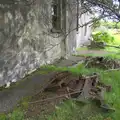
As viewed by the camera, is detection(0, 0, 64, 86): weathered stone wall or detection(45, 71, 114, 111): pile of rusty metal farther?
detection(0, 0, 64, 86): weathered stone wall

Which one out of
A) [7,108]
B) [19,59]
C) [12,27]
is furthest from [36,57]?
[7,108]

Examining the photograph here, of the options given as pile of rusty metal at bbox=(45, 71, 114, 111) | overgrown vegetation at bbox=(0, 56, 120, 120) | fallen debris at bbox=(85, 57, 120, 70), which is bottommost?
overgrown vegetation at bbox=(0, 56, 120, 120)

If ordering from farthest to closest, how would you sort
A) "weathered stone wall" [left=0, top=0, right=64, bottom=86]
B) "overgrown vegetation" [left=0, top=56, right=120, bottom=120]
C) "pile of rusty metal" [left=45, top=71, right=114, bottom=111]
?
"weathered stone wall" [left=0, top=0, right=64, bottom=86]
"pile of rusty metal" [left=45, top=71, right=114, bottom=111]
"overgrown vegetation" [left=0, top=56, right=120, bottom=120]

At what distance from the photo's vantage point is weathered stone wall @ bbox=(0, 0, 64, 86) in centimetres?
538

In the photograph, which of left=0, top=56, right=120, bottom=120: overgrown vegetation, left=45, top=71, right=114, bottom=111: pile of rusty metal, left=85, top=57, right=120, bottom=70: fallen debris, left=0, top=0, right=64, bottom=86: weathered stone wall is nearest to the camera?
left=0, top=56, right=120, bottom=120: overgrown vegetation

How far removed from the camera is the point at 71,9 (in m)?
9.72

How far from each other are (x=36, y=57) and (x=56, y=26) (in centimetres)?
226

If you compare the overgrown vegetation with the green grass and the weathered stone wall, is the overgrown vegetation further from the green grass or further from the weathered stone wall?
the weathered stone wall

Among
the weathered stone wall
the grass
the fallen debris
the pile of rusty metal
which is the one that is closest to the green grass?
the grass

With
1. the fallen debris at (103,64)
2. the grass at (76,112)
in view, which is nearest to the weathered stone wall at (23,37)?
the grass at (76,112)

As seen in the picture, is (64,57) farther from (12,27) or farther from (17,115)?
(17,115)

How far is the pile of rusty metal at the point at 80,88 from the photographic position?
4.70 meters

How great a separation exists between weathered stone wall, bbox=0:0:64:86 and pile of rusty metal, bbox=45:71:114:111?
3.27 ft

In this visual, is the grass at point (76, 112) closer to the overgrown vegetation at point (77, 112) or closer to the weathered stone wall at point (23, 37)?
the overgrown vegetation at point (77, 112)
